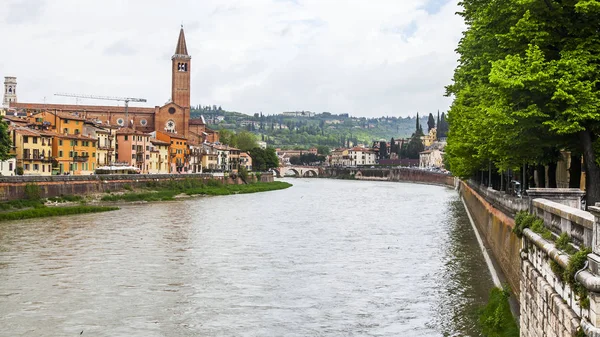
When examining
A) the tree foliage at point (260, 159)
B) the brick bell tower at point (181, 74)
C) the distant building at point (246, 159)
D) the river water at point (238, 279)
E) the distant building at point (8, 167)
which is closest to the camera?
the river water at point (238, 279)

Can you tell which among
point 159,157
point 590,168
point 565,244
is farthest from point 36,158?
point 565,244

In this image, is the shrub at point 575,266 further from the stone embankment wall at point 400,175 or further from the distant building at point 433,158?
the distant building at point 433,158

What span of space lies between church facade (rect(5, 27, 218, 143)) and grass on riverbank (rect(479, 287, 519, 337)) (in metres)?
107

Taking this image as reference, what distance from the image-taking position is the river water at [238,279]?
18.0 metres

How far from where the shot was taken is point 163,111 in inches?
4919

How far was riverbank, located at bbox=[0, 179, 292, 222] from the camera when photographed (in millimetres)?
48344

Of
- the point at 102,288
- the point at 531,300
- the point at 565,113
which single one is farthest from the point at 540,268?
the point at 102,288

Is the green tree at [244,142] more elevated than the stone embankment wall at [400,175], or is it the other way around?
the green tree at [244,142]

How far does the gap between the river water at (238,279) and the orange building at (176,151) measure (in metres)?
62.5

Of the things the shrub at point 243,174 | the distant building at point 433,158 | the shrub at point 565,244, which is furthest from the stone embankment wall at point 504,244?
the distant building at point 433,158

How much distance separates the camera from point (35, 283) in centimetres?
2305

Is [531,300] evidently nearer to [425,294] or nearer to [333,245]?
[425,294]

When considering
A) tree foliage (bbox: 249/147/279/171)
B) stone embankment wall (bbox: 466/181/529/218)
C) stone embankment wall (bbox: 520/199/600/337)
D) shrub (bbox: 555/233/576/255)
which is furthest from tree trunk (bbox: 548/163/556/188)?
tree foliage (bbox: 249/147/279/171)

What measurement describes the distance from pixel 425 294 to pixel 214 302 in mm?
6292
